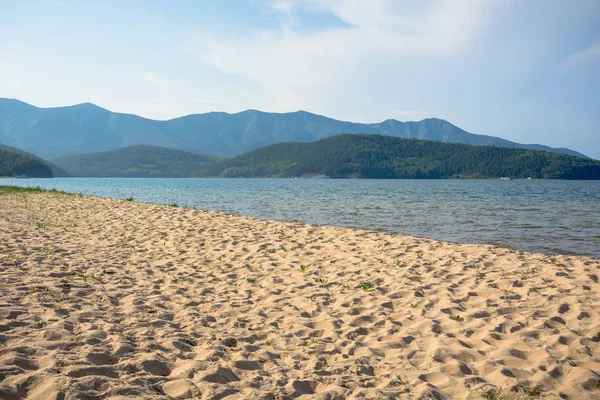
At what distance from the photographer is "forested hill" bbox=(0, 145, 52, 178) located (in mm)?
158250

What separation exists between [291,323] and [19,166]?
192 m

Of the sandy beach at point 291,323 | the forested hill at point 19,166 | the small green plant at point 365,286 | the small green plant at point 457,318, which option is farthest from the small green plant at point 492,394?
the forested hill at point 19,166

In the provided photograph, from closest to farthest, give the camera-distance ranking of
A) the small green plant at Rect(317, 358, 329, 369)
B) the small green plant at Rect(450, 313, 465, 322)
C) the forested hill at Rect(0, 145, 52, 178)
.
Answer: the small green plant at Rect(317, 358, 329, 369), the small green plant at Rect(450, 313, 465, 322), the forested hill at Rect(0, 145, 52, 178)

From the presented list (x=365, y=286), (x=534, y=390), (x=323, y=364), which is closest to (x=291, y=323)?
(x=323, y=364)

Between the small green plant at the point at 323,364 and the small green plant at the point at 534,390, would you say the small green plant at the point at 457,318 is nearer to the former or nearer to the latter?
the small green plant at the point at 534,390

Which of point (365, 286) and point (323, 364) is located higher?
point (365, 286)

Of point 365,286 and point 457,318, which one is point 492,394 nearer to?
point 457,318

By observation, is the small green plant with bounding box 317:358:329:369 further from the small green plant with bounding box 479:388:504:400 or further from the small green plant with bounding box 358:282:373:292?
the small green plant with bounding box 358:282:373:292

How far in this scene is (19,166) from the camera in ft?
536

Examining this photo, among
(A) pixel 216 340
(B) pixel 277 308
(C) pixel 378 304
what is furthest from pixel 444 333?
(A) pixel 216 340

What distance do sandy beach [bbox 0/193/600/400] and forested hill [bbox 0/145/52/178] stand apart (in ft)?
590

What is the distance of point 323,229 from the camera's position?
1673 cm

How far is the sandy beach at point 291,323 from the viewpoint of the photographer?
4672mm

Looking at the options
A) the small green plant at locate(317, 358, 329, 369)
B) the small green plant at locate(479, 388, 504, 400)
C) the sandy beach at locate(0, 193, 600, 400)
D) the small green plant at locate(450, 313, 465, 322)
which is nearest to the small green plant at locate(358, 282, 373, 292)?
the sandy beach at locate(0, 193, 600, 400)
